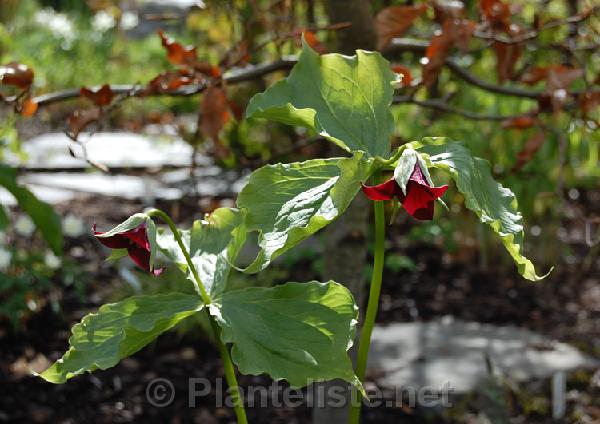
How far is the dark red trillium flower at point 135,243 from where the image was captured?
105 cm

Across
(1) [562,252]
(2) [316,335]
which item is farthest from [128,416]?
(1) [562,252]

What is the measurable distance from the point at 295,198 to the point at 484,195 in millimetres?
240

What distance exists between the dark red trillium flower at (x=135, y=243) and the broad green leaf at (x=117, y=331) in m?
0.08

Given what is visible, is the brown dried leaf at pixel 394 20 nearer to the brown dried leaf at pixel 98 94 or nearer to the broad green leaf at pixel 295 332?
the brown dried leaf at pixel 98 94

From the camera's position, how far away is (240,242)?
4.11ft

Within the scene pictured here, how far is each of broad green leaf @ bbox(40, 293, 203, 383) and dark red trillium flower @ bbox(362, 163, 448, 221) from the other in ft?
1.04

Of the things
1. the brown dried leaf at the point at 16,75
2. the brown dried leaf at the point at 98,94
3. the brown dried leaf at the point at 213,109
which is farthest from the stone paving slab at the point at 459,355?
the brown dried leaf at the point at 16,75

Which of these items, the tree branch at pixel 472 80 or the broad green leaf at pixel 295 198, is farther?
the tree branch at pixel 472 80

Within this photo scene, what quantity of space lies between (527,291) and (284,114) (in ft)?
9.26

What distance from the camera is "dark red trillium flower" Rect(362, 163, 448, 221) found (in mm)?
960

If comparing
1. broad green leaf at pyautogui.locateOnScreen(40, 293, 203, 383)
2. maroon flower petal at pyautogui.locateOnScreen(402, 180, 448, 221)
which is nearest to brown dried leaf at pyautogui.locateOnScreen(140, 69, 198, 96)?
broad green leaf at pyautogui.locateOnScreen(40, 293, 203, 383)

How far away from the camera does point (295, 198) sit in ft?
3.49

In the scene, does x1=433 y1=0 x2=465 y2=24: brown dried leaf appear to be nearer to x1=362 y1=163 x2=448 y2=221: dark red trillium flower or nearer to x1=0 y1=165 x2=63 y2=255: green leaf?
x1=362 y1=163 x2=448 y2=221: dark red trillium flower

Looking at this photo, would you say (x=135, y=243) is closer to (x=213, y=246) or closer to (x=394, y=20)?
(x=213, y=246)
